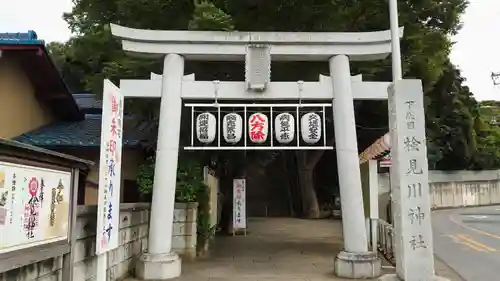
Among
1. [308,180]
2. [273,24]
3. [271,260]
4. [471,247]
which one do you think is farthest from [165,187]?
[308,180]

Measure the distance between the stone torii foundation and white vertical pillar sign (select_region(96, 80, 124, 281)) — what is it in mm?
2915

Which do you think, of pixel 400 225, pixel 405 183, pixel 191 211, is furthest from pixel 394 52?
pixel 191 211

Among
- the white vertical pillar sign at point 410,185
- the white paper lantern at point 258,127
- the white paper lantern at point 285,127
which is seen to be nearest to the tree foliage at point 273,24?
the white paper lantern at point 258,127

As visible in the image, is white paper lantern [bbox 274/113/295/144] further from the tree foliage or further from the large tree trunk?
the large tree trunk

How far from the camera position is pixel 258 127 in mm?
9602

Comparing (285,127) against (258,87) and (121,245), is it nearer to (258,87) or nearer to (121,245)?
(258,87)

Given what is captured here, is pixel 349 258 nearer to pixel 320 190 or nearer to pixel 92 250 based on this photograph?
pixel 92 250

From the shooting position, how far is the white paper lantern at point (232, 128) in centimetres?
950

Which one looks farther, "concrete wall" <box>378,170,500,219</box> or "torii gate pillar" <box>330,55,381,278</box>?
"concrete wall" <box>378,170,500,219</box>

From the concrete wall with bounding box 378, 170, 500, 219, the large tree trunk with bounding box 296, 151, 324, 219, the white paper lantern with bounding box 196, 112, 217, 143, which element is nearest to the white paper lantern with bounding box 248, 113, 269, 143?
the white paper lantern with bounding box 196, 112, 217, 143

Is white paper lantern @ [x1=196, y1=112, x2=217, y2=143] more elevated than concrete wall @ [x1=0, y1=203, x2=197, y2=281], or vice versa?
white paper lantern @ [x1=196, y1=112, x2=217, y2=143]

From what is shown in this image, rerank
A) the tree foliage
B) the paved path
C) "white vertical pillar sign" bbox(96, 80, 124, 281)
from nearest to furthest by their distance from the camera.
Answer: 1. "white vertical pillar sign" bbox(96, 80, 124, 281)
2. the paved path
3. the tree foliage

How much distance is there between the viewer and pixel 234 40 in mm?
9914

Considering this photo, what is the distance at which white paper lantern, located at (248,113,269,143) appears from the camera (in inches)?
378
